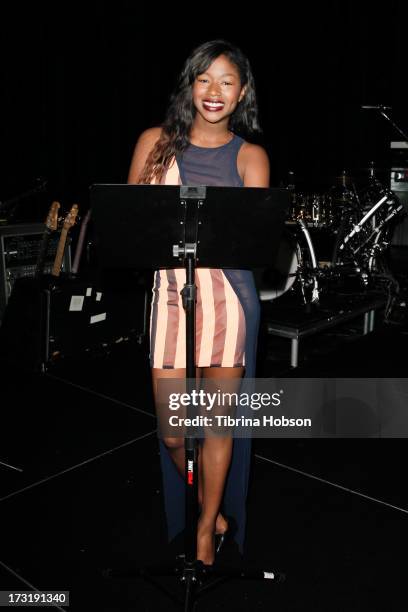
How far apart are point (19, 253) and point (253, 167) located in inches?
117

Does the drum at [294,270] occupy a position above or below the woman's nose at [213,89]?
below

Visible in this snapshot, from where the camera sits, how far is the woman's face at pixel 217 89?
64.7 inches

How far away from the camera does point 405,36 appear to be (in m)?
6.78

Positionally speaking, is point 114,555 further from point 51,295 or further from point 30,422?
point 51,295

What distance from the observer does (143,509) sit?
2303mm

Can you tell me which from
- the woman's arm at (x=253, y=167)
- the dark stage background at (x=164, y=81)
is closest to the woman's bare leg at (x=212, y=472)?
the woman's arm at (x=253, y=167)

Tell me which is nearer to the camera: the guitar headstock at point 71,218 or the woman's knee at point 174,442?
the woman's knee at point 174,442

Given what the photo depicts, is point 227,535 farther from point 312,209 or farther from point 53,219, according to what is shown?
point 312,209

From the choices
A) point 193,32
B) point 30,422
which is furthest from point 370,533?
point 193,32

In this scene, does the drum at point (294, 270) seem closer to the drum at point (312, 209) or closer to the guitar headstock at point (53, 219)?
the drum at point (312, 209)

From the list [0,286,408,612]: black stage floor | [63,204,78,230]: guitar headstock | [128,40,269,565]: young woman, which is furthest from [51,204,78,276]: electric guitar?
[128,40,269,565]: young woman

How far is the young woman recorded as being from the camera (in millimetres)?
1666

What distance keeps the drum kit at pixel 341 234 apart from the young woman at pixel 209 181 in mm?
2850

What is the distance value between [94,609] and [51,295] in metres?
2.07
